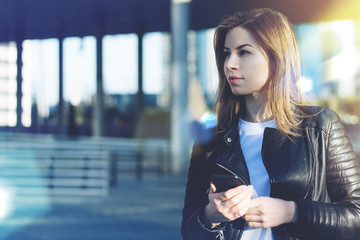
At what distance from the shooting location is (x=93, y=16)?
70.5 feet

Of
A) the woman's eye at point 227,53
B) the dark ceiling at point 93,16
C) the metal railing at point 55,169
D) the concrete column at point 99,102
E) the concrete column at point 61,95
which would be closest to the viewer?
the woman's eye at point 227,53

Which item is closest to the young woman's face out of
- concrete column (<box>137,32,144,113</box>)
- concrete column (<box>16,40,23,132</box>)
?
concrete column (<box>137,32,144,113</box>)

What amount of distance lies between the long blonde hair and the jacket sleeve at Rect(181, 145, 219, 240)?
312 millimetres

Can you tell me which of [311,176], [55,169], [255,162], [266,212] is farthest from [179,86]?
[266,212]

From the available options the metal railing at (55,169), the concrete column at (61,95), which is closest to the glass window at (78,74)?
the concrete column at (61,95)

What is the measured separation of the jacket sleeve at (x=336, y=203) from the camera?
1.58 meters

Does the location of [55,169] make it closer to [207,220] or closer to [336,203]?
[207,220]

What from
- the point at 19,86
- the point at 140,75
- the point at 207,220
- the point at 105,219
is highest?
the point at 140,75

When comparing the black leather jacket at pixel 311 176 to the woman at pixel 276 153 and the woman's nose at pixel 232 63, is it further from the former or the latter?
the woman's nose at pixel 232 63

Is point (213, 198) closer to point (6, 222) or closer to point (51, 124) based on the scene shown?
point (6, 222)

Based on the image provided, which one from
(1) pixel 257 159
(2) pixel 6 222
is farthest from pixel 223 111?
(2) pixel 6 222

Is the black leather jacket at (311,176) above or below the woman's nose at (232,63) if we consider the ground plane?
below

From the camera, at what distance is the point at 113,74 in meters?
24.6

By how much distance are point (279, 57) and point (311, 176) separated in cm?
41
